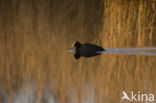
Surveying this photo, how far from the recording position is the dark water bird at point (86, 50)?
1169 mm

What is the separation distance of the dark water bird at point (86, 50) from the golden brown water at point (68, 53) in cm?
3

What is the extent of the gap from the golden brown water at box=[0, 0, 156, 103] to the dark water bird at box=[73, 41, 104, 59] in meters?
0.03

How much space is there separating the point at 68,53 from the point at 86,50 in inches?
4.3

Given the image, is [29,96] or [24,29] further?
[24,29]

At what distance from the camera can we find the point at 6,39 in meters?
1.34

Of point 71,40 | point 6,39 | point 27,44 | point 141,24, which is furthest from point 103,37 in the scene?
point 6,39

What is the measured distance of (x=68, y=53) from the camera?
126 cm

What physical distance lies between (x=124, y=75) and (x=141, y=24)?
1.39 feet

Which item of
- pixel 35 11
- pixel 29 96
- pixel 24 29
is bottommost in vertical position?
pixel 29 96

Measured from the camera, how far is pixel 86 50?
3.92 ft

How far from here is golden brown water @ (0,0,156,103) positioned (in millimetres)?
1162

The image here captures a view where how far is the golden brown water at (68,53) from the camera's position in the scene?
1162mm

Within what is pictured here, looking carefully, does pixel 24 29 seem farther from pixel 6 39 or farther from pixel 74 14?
pixel 74 14

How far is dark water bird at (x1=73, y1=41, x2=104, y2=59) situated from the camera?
3.84 ft
